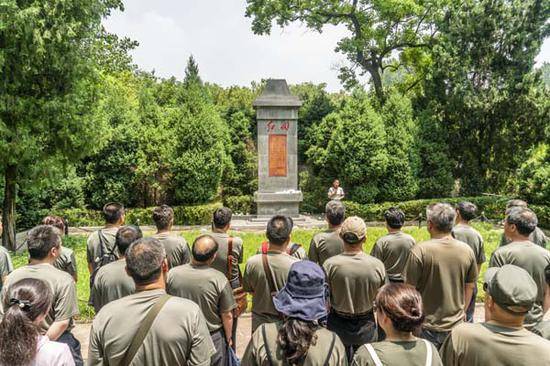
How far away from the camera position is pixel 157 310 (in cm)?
251

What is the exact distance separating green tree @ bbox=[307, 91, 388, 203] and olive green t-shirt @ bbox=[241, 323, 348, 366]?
52.8 feet

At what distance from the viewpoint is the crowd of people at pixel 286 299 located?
228cm

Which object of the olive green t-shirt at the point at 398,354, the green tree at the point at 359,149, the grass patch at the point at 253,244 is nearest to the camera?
the olive green t-shirt at the point at 398,354

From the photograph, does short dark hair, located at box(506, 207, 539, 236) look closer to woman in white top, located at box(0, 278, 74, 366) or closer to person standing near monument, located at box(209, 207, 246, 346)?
person standing near monument, located at box(209, 207, 246, 346)

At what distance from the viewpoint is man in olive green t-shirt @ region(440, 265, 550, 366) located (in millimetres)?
2279

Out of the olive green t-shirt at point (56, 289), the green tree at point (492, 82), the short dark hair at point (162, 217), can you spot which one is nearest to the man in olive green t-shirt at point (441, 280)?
the short dark hair at point (162, 217)

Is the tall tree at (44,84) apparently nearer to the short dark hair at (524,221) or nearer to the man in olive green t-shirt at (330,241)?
the man in olive green t-shirt at (330,241)

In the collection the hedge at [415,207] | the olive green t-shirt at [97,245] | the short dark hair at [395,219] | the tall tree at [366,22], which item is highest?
the tall tree at [366,22]

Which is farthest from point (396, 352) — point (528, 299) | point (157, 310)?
point (157, 310)

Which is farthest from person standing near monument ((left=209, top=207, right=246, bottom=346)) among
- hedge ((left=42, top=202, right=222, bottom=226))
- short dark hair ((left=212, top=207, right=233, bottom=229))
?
hedge ((left=42, top=202, right=222, bottom=226))

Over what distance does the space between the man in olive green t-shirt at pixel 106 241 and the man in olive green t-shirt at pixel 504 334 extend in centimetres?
367

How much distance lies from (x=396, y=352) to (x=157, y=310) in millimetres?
1358

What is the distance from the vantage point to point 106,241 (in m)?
4.78

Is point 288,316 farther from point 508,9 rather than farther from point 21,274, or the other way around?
point 508,9
